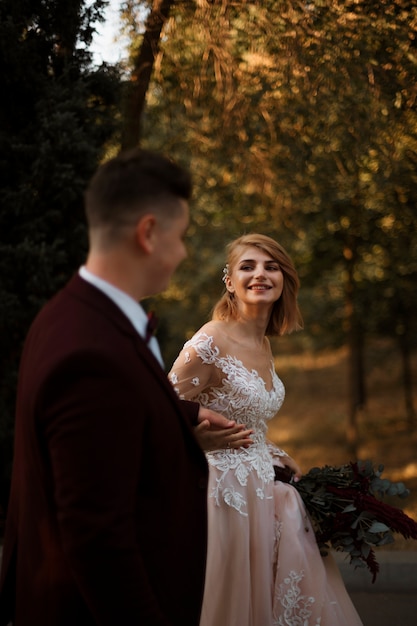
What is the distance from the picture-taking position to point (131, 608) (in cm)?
152

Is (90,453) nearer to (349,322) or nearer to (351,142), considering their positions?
(351,142)

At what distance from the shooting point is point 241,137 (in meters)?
7.46

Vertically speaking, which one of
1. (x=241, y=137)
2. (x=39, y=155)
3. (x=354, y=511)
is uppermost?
(x=241, y=137)

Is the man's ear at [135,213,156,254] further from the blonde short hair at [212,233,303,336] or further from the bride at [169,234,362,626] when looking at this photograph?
the blonde short hair at [212,233,303,336]

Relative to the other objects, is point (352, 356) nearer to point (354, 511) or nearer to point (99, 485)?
point (354, 511)

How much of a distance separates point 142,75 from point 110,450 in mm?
5366

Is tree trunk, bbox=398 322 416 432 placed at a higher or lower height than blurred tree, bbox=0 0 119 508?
lower

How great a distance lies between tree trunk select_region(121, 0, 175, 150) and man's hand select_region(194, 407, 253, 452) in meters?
4.03

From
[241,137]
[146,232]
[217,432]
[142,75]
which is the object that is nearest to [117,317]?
[146,232]

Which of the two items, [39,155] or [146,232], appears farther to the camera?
[39,155]

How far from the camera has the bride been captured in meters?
3.17

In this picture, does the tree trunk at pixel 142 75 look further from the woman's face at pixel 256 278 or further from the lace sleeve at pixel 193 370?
the lace sleeve at pixel 193 370

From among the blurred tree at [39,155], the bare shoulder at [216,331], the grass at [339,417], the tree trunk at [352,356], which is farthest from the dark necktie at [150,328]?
the tree trunk at [352,356]

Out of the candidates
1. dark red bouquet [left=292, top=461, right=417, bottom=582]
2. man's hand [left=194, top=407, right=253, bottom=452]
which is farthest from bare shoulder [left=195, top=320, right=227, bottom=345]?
man's hand [left=194, top=407, right=253, bottom=452]
